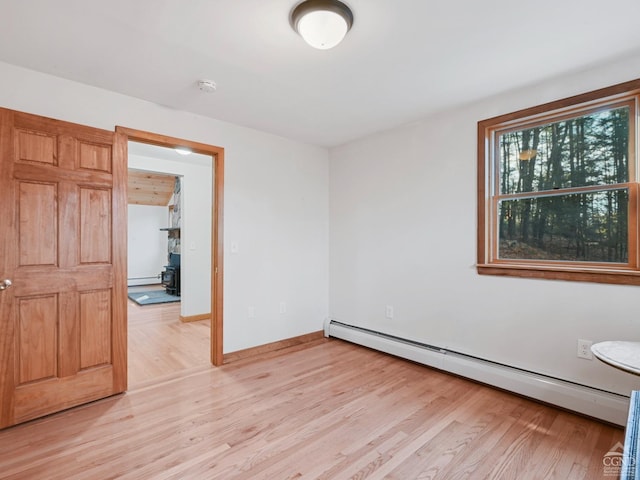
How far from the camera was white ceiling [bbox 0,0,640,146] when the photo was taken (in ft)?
5.47

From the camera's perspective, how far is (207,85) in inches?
96.7

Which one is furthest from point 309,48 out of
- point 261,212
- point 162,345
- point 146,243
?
point 146,243

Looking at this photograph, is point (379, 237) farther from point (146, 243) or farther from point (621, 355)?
point (146, 243)

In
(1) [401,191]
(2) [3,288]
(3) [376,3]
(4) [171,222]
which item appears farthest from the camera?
(4) [171,222]

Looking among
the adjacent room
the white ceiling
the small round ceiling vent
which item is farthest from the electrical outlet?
the small round ceiling vent

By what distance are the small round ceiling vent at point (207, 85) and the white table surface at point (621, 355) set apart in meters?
3.03

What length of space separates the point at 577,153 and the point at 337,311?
2853mm

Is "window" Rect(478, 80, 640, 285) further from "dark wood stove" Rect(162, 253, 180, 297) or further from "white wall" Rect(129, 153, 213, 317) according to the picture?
"dark wood stove" Rect(162, 253, 180, 297)

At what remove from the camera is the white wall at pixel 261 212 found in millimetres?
2658

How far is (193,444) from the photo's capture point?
1.94 metres

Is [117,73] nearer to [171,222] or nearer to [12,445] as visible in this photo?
[12,445]

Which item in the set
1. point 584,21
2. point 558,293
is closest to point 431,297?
point 558,293

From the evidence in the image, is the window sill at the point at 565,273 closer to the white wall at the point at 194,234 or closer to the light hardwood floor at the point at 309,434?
the light hardwood floor at the point at 309,434

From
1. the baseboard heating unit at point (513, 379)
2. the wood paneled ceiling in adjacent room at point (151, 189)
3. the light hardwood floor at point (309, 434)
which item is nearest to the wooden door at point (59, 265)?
the light hardwood floor at point (309, 434)
